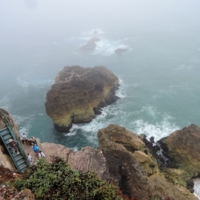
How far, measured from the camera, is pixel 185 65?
72188mm

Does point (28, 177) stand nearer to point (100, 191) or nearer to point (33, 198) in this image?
point (33, 198)

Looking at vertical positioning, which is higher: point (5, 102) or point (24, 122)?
point (5, 102)

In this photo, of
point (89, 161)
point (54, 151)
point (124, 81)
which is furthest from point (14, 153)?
point (124, 81)

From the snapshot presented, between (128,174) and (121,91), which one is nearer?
(128,174)

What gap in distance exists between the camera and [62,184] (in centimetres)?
980

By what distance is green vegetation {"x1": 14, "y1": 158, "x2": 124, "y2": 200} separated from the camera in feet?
30.3

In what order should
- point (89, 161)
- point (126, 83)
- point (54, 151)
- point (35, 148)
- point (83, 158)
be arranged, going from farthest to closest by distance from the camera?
1. point (126, 83)
2. point (54, 151)
3. point (83, 158)
4. point (89, 161)
5. point (35, 148)

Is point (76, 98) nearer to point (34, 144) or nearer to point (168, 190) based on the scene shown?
point (34, 144)

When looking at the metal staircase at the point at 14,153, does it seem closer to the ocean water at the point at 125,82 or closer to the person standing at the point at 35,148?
the person standing at the point at 35,148

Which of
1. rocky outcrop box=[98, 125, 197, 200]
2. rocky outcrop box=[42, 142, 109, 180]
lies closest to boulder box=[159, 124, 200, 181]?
rocky outcrop box=[98, 125, 197, 200]

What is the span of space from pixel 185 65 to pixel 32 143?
6741 centimetres

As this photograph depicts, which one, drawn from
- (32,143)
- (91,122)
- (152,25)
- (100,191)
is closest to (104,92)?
(91,122)

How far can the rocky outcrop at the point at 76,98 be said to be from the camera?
147 feet

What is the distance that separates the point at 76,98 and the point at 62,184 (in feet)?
122
